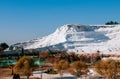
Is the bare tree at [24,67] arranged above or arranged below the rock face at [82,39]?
below

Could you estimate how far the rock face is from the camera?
6048 inches

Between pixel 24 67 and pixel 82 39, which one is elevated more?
pixel 82 39

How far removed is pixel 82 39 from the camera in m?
166

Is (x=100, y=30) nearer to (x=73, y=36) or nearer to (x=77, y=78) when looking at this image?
(x=73, y=36)

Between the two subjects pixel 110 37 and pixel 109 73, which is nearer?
pixel 109 73

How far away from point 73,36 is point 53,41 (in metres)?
10.5

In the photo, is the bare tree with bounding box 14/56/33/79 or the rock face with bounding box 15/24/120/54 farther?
the rock face with bounding box 15/24/120/54

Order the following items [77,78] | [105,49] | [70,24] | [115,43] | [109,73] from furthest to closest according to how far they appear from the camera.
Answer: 1. [70,24]
2. [115,43]
3. [105,49]
4. [77,78]
5. [109,73]

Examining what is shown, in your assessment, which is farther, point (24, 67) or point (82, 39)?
point (82, 39)

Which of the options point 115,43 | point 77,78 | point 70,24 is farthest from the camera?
point 70,24

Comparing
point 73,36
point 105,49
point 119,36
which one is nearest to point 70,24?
point 73,36

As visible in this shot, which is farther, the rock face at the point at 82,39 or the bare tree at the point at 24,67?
the rock face at the point at 82,39

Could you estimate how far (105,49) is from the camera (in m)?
147

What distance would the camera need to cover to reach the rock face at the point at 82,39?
504 ft
